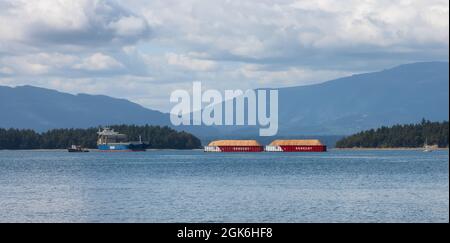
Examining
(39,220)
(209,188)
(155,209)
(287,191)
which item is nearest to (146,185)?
(209,188)

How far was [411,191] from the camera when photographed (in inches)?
3981

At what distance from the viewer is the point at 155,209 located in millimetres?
79250

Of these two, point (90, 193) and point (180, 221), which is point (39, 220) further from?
point (90, 193)

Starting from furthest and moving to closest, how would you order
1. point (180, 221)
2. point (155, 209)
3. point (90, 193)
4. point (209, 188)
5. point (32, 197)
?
point (209, 188) < point (90, 193) < point (32, 197) < point (155, 209) < point (180, 221)

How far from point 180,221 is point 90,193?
33729 mm

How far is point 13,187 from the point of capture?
11294 centimetres

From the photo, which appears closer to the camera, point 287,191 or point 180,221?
point 180,221

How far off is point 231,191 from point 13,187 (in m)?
31.1
